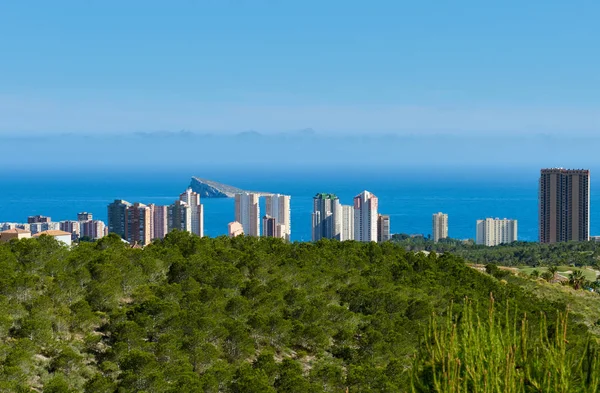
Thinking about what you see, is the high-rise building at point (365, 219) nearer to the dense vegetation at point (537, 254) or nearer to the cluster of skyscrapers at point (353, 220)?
the cluster of skyscrapers at point (353, 220)

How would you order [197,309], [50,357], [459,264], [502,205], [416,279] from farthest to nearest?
[502,205], [459,264], [416,279], [197,309], [50,357]

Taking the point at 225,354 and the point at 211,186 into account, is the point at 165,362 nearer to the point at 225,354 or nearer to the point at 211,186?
the point at 225,354

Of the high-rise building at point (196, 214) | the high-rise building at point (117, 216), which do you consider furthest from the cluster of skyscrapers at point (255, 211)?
the high-rise building at point (117, 216)

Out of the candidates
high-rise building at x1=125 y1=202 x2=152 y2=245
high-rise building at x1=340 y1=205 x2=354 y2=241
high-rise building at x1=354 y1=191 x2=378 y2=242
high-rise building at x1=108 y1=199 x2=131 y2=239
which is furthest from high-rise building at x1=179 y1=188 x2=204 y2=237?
high-rise building at x1=354 y1=191 x2=378 y2=242

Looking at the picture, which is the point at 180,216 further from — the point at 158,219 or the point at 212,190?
the point at 212,190

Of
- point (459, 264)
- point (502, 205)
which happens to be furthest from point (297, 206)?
point (459, 264)

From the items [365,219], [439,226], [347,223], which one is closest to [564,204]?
[439,226]
